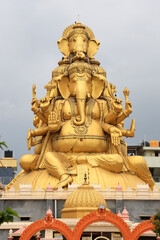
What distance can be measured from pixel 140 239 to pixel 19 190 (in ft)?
24.1

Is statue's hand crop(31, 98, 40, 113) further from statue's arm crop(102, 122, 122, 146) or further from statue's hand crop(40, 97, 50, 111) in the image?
statue's arm crop(102, 122, 122, 146)

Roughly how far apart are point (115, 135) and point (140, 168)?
2.26 m

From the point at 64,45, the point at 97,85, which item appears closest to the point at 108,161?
the point at 97,85

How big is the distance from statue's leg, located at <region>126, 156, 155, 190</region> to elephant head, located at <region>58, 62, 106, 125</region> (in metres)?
3.19

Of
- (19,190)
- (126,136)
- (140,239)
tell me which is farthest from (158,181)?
(140,239)

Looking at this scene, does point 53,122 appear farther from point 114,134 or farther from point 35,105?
point 114,134

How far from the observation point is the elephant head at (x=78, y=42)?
90.8ft

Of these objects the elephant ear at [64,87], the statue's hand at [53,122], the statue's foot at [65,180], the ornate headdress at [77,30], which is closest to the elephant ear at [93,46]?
the ornate headdress at [77,30]

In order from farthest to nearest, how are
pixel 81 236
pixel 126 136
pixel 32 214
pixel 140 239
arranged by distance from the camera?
1. pixel 126 136
2. pixel 32 214
3. pixel 140 239
4. pixel 81 236

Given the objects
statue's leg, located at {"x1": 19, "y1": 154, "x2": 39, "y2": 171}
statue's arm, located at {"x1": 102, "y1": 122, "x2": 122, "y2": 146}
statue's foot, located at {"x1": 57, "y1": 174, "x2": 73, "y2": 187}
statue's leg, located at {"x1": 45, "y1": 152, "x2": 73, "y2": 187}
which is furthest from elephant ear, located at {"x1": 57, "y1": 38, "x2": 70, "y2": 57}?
statue's foot, located at {"x1": 57, "y1": 174, "x2": 73, "y2": 187}

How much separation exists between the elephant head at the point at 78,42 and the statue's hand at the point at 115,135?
4.61 m

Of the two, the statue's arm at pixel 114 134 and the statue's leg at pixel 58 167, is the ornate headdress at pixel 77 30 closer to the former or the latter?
the statue's arm at pixel 114 134

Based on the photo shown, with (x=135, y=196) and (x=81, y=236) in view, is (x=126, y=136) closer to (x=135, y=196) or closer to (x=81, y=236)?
(x=135, y=196)

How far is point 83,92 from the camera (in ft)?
85.4
